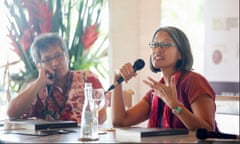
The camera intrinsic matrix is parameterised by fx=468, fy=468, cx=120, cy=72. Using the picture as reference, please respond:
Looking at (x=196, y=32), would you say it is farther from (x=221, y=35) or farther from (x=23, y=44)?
(x=23, y=44)

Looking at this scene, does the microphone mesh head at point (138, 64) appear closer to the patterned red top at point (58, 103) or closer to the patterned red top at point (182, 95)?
the patterned red top at point (182, 95)

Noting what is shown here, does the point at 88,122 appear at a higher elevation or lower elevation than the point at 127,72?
lower

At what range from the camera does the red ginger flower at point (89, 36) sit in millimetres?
3906

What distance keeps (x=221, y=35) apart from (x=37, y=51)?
1.69m

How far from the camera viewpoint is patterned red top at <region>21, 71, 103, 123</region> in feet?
9.37

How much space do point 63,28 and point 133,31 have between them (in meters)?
0.67

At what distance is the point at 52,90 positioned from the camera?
113 inches

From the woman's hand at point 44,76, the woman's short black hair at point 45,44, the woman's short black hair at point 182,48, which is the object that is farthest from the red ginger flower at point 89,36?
the woman's short black hair at point 182,48

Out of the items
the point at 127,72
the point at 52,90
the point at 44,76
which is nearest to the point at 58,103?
the point at 52,90

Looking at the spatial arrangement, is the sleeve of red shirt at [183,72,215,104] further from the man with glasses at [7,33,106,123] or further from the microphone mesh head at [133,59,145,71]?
the man with glasses at [7,33,106,123]

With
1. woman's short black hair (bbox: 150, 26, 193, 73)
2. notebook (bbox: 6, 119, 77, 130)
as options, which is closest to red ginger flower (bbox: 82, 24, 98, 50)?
woman's short black hair (bbox: 150, 26, 193, 73)

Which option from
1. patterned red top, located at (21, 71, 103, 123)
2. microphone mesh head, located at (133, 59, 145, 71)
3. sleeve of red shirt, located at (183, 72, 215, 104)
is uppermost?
microphone mesh head, located at (133, 59, 145, 71)

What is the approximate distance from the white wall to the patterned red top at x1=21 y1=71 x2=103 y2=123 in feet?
3.79

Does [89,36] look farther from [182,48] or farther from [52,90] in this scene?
[182,48]
